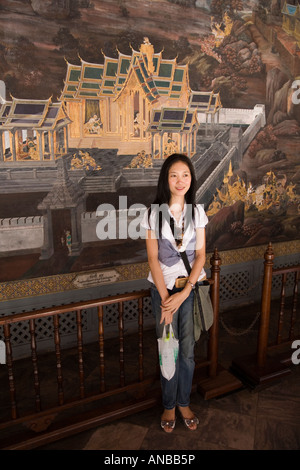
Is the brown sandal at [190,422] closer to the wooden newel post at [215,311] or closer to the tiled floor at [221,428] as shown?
the tiled floor at [221,428]

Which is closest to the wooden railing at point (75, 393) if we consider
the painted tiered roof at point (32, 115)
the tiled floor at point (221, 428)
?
the tiled floor at point (221, 428)

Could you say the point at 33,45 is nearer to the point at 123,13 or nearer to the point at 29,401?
the point at 123,13

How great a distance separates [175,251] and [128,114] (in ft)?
7.82

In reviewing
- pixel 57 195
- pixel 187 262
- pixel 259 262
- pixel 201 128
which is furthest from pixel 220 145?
pixel 187 262

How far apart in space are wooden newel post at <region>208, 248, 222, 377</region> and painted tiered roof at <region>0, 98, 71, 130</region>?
2.30 m

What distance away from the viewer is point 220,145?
4.91 metres

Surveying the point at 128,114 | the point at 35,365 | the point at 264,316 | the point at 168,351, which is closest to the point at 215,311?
the point at 264,316

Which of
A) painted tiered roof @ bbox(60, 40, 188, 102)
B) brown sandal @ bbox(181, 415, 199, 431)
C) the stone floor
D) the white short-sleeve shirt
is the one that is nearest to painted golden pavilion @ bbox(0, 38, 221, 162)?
painted tiered roof @ bbox(60, 40, 188, 102)

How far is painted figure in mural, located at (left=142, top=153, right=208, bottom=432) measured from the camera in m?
2.52

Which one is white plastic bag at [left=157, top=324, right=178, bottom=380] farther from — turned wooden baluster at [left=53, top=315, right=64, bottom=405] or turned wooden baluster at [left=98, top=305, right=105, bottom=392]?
turned wooden baluster at [left=53, top=315, right=64, bottom=405]

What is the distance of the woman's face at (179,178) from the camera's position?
98.0 inches

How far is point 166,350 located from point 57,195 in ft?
7.52

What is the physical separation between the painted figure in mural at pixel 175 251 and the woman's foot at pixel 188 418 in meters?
0.17
